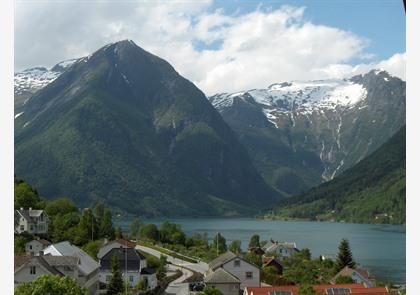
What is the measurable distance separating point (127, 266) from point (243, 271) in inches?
245

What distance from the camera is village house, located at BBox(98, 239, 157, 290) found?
31.8m

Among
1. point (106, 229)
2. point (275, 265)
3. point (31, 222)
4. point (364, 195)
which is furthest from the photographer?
point (364, 195)

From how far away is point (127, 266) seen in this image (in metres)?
33.2

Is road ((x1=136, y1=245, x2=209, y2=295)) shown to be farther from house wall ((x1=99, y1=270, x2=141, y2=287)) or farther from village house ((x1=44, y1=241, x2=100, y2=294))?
village house ((x1=44, y1=241, x2=100, y2=294))

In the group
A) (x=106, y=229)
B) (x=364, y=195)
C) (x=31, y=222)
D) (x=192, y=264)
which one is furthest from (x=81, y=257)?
(x=364, y=195)

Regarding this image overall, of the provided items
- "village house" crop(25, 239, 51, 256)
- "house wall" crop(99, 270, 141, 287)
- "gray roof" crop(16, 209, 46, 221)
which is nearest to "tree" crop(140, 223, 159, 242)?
"gray roof" crop(16, 209, 46, 221)

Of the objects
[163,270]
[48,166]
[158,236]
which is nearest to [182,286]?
[163,270]

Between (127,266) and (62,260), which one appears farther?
(127,266)

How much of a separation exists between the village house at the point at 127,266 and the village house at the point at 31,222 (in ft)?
30.0

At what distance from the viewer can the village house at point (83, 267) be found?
2783cm

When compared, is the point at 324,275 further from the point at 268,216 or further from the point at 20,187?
the point at 268,216

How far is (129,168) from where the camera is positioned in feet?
634

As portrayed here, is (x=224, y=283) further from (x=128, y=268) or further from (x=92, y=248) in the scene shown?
(x=92, y=248)

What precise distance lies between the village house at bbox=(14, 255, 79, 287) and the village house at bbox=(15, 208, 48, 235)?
14.7m
